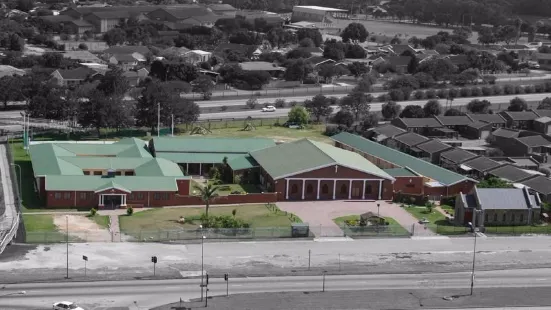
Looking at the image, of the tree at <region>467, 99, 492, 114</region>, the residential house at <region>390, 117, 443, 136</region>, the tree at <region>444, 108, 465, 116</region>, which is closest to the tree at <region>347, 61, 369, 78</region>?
the tree at <region>467, 99, 492, 114</region>

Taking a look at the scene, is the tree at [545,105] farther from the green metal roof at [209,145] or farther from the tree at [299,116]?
the green metal roof at [209,145]

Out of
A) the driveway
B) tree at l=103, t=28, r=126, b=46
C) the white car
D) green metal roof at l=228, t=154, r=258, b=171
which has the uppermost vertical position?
tree at l=103, t=28, r=126, b=46

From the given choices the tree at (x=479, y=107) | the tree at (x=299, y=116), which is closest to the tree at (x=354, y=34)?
the tree at (x=479, y=107)

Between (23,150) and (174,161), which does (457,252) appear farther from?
(23,150)

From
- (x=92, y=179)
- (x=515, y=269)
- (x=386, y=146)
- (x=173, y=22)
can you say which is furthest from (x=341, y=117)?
(x=173, y=22)

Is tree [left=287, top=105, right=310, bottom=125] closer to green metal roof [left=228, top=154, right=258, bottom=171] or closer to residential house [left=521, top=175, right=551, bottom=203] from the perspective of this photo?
green metal roof [left=228, top=154, right=258, bottom=171]

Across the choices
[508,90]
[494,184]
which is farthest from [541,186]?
[508,90]
